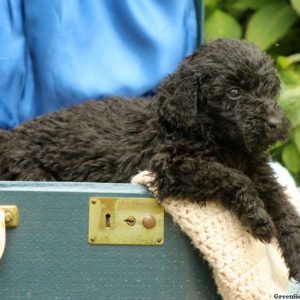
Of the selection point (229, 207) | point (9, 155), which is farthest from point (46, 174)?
point (229, 207)

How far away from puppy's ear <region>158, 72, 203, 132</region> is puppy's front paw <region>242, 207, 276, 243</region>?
0.71 feet

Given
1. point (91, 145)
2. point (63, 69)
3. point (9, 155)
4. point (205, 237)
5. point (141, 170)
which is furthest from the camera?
point (63, 69)

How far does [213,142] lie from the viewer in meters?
1.50

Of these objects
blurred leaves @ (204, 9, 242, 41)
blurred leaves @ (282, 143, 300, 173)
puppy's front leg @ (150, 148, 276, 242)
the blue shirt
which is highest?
blurred leaves @ (204, 9, 242, 41)

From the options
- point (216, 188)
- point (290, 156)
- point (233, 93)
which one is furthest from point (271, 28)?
point (216, 188)

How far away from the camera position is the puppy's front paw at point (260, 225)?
1.41 metres

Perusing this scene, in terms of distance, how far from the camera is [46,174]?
1.69 m

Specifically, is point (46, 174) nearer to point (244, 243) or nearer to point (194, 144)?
point (194, 144)

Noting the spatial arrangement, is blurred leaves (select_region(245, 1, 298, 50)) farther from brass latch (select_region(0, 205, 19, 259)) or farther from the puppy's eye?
brass latch (select_region(0, 205, 19, 259))

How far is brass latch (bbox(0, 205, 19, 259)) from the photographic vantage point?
55.0 inches

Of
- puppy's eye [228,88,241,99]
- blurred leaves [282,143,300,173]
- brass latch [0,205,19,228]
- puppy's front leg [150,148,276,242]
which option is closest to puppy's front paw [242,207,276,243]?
puppy's front leg [150,148,276,242]

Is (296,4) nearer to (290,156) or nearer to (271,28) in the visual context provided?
(271,28)

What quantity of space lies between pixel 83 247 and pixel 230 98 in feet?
1.33

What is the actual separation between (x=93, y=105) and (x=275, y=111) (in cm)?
53
